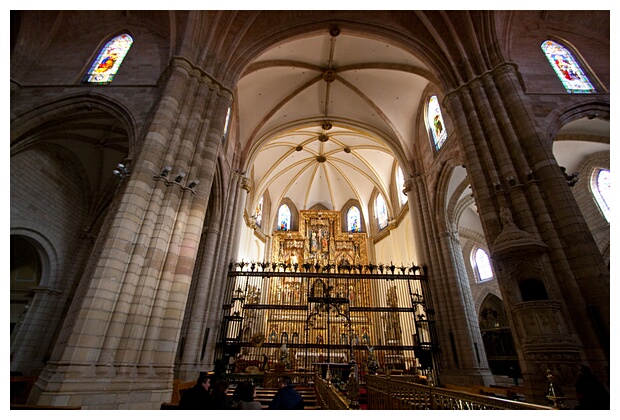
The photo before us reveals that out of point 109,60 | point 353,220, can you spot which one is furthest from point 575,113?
point 353,220

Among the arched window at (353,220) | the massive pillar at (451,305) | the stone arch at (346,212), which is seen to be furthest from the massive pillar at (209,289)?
the arched window at (353,220)

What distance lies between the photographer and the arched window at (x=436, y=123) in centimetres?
1436

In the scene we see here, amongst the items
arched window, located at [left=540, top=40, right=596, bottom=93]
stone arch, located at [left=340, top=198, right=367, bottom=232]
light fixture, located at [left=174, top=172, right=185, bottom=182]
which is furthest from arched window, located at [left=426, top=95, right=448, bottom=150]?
stone arch, located at [left=340, top=198, right=367, bottom=232]

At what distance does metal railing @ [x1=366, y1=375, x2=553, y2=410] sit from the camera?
3.30 metres

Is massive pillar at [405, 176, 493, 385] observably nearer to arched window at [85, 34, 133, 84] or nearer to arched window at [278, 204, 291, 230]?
arched window at [278, 204, 291, 230]

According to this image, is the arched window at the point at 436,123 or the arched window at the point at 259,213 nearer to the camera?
the arched window at the point at 436,123

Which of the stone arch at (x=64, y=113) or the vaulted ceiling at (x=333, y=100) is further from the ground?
the vaulted ceiling at (x=333, y=100)

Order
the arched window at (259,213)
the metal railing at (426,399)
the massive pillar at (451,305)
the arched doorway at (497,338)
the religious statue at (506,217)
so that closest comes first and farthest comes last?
the metal railing at (426,399) → the religious statue at (506,217) → the massive pillar at (451,305) → the arched doorway at (497,338) → the arched window at (259,213)

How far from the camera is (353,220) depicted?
27.2 meters

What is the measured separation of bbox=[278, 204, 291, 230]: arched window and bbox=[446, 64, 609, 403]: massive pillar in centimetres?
1929

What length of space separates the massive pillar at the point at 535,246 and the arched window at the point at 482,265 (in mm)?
15549

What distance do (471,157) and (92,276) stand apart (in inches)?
406

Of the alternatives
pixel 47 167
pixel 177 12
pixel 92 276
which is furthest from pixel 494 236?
pixel 47 167

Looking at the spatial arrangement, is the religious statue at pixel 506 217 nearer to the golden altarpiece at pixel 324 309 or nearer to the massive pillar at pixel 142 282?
the golden altarpiece at pixel 324 309
